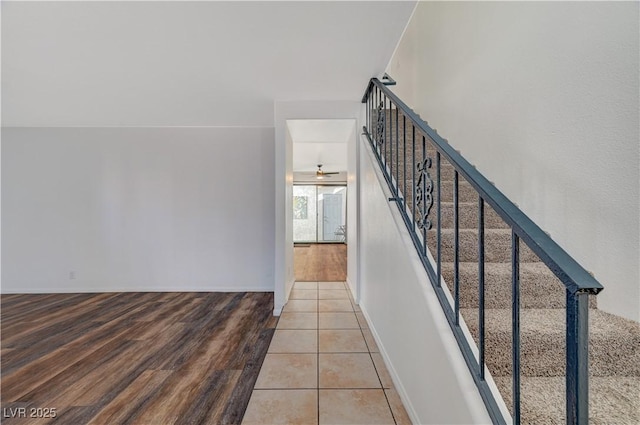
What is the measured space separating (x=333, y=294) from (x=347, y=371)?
1.69 m

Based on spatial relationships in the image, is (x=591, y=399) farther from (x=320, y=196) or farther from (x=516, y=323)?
(x=320, y=196)

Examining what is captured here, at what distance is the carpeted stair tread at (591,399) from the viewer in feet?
2.78

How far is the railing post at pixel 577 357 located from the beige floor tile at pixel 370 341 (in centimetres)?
171

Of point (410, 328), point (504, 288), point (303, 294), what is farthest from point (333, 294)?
point (504, 288)

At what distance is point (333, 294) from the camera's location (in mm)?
3566

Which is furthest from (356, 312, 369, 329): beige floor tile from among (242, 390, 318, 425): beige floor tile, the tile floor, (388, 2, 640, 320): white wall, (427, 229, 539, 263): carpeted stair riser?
(388, 2, 640, 320): white wall

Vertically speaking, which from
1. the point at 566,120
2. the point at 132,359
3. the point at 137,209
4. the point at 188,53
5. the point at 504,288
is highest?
the point at 188,53

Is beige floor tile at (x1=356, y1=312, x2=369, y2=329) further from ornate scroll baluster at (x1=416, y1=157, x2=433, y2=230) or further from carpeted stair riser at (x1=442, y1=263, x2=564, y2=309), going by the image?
ornate scroll baluster at (x1=416, y1=157, x2=433, y2=230)

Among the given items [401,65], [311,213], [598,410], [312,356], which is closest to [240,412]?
[312,356]

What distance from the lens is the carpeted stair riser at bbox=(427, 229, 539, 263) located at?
1.60 metres

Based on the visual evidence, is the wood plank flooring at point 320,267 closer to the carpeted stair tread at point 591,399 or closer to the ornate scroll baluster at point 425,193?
the ornate scroll baluster at point 425,193

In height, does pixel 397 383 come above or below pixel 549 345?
below

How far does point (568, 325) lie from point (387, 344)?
1.51m

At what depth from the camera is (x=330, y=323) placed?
2.65 meters
